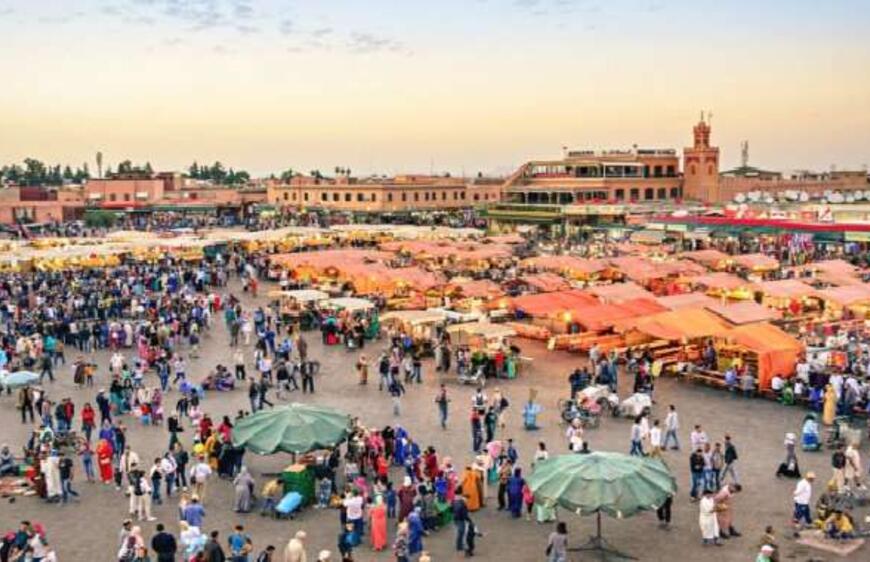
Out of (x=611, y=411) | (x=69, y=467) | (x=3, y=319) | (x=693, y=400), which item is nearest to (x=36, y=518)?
(x=69, y=467)

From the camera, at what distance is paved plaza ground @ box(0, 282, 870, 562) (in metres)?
11.5

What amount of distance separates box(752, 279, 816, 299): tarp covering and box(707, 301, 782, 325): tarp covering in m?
4.13

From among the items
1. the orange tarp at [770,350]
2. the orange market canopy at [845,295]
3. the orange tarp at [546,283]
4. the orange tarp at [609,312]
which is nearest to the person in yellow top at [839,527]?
the orange tarp at [770,350]

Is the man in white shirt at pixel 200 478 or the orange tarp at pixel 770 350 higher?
the orange tarp at pixel 770 350

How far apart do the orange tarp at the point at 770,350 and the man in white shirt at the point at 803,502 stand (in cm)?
739

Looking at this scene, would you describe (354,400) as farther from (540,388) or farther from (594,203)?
(594,203)

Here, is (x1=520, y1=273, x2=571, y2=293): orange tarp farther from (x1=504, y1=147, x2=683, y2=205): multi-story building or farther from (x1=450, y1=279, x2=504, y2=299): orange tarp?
(x1=504, y1=147, x2=683, y2=205): multi-story building

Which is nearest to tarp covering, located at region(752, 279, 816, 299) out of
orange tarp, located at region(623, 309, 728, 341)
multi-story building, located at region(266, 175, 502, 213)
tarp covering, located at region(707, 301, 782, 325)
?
tarp covering, located at region(707, 301, 782, 325)

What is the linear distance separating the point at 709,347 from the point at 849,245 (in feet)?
89.0

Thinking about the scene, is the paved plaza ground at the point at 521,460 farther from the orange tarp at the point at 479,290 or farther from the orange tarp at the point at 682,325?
the orange tarp at the point at 479,290

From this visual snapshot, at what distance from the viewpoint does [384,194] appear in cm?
7850

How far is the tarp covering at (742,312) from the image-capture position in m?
21.8

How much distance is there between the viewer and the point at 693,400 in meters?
19.0

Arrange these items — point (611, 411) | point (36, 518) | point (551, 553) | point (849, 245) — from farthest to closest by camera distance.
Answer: point (849, 245), point (611, 411), point (36, 518), point (551, 553)
